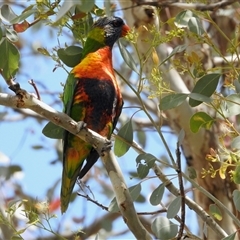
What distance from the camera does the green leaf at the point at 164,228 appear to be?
1.51 meters

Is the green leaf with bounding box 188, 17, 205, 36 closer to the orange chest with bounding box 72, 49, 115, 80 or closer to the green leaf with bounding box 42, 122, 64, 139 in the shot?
the green leaf with bounding box 42, 122, 64, 139

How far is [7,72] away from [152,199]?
19.7 inches

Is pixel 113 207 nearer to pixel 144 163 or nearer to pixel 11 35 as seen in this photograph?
pixel 144 163

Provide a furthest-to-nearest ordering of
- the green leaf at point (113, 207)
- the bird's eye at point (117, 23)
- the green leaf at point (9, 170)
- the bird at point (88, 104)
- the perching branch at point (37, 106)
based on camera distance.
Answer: the green leaf at point (9, 170), the bird's eye at point (117, 23), the bird at point (88, 104), the green leaf at point (113, 207), the perching branch at point (37, 106)

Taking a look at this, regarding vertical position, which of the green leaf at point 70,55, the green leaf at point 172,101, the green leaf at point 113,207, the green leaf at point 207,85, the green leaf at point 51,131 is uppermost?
the green leaf at point 70,55

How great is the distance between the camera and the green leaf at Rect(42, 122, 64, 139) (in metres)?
1.78

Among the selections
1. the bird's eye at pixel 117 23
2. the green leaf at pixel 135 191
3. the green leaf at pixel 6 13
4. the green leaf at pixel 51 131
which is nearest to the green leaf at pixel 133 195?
the green leaf at pixel 135 191

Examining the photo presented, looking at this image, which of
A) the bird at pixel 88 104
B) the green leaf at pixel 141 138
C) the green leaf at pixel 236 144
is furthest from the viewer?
the green leaf at pixel 141 138

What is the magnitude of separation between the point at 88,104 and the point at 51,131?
430 millimetres

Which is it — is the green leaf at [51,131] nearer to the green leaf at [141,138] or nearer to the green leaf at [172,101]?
the green leaf at [172,101]

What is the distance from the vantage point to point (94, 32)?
2.26 metres

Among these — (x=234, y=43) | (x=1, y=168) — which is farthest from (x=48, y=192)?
(x=234, y=43)

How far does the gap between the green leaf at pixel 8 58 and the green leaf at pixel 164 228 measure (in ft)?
1.76

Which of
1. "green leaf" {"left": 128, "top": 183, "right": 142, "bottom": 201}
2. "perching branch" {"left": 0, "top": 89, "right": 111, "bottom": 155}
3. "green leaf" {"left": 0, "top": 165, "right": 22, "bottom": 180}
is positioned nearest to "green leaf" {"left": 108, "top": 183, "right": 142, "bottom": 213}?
"green leaf" {"left": 128, "top": 183, "right": 142, "bottom": 201}
